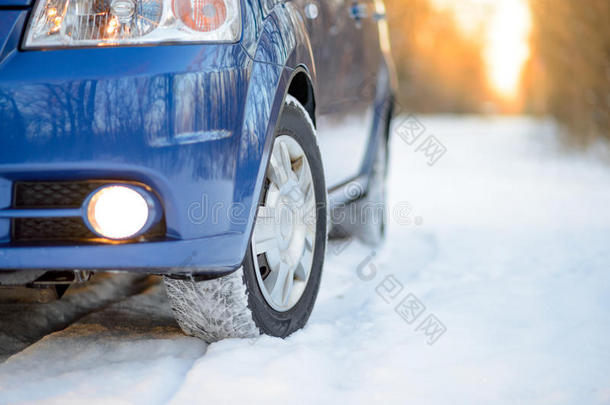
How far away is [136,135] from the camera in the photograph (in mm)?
1764

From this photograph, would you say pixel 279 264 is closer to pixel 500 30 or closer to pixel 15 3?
pixel 15 3

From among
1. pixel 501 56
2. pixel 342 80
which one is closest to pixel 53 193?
pixel 342 80

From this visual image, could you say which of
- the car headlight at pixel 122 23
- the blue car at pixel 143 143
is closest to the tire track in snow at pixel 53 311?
the blue car at pixel 143 143

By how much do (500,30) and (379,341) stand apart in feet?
95.6

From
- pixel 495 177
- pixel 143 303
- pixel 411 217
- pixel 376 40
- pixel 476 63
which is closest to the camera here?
pixel 143 303

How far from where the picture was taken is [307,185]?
2486 mm

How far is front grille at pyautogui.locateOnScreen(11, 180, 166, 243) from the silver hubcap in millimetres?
476

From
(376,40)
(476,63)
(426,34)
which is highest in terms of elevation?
(376,40)

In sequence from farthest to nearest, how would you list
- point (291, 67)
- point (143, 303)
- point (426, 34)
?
point (426, 34)
point (143, 303)
point (291, 67)

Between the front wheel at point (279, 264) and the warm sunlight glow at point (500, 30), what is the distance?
30.7ft

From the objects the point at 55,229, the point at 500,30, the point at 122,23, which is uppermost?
the point at 122,23

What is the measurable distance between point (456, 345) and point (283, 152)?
84cm

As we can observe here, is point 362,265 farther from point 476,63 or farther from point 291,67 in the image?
point 476,63

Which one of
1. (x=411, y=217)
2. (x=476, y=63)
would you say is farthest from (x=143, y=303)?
(x=476, y=63)
